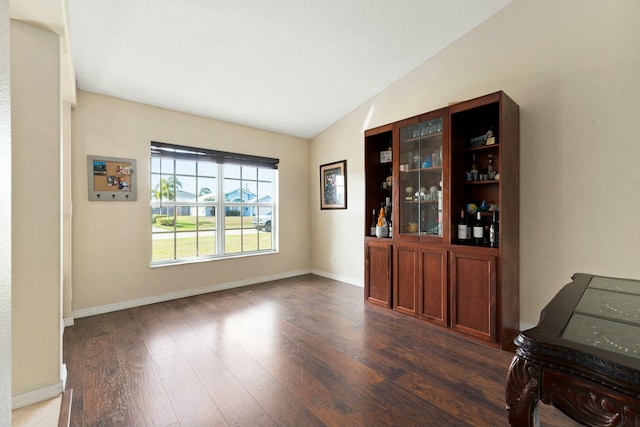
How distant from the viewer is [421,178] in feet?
10.3

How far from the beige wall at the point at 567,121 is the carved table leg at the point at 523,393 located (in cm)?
203

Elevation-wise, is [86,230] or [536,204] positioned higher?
[536,204]

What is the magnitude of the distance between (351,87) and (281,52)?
1.17 m

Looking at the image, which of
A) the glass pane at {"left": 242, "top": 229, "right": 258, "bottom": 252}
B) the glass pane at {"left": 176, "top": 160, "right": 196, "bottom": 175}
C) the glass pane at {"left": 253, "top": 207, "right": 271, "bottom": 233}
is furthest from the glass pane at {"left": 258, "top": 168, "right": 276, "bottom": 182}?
the glass pane at {"left": 176, "top": 160, "right": 196, "bottom": 175}

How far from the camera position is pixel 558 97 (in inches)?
98.1

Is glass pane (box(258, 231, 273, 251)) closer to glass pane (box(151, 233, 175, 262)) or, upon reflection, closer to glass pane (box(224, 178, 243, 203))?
glass pane (box(224, 178, 243, 203))

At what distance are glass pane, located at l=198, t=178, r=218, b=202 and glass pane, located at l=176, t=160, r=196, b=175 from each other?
17cm

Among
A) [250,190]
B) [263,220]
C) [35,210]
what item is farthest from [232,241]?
[35,210]

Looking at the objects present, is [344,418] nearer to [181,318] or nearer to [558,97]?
[181,318]

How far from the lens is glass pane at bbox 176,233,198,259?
3.91 metres

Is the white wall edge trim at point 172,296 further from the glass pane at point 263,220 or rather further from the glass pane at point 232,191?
the glass pane at point 232,191

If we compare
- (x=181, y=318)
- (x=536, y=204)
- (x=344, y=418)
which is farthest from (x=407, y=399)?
(x=181, y=318)

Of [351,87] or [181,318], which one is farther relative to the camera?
[351,87]

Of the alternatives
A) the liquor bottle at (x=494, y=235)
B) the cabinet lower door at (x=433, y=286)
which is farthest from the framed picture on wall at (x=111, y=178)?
the liquor bottle at (x=494, y=235)
